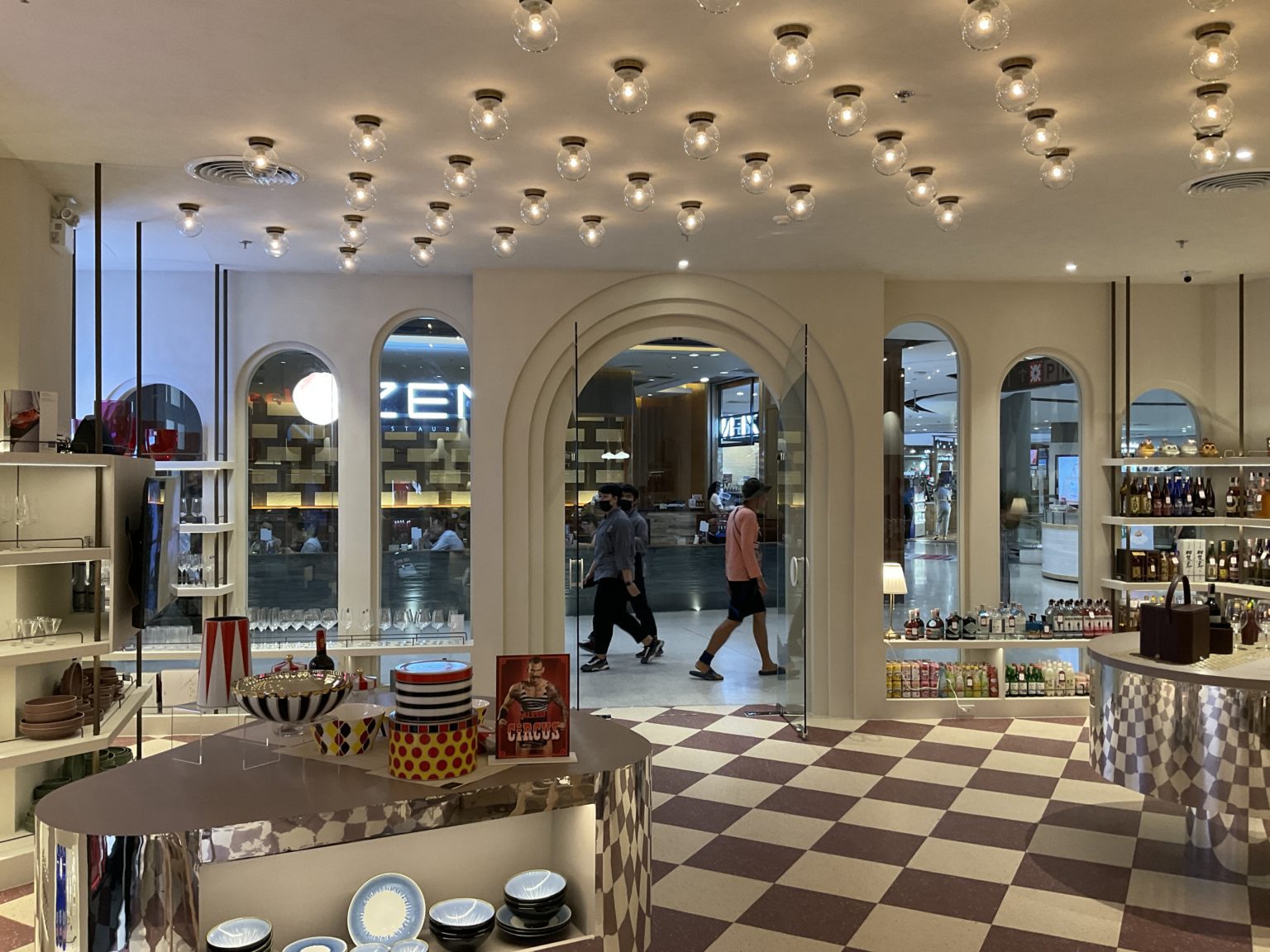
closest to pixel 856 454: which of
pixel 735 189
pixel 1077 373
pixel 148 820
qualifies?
pixel 1077 373

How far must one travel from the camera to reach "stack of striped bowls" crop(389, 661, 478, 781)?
8.54 ft

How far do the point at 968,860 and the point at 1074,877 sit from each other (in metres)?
0.43

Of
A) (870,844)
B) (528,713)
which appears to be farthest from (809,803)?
(528,713)

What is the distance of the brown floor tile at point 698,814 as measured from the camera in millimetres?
4801

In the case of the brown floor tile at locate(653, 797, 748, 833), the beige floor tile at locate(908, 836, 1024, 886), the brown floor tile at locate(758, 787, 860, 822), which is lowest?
the beige floor tile at locate(908, 836, 1024, 886)

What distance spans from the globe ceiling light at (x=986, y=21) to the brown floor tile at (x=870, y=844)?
11.0ft

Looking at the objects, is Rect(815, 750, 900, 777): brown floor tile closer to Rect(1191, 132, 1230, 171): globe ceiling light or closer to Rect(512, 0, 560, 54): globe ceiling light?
Rect(1191, 132, 1230, 171): globe ceiling light

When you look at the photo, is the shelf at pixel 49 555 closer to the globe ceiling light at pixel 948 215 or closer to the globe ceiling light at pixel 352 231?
the globe ceiling light at pixel 352 231

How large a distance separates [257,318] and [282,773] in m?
5.09

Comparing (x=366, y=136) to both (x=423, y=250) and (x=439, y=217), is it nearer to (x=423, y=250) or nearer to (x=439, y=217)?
(x=439, y=217)

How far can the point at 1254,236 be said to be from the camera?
5957mm

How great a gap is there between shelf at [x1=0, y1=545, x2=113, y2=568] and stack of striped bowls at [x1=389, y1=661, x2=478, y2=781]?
2493 millimetres

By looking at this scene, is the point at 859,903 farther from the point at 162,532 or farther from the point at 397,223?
the point at 397,223

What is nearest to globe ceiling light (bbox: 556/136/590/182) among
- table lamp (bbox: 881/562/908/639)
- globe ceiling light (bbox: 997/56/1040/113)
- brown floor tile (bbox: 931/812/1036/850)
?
globe ceiling light (bbox: 997/56/1040/113)
